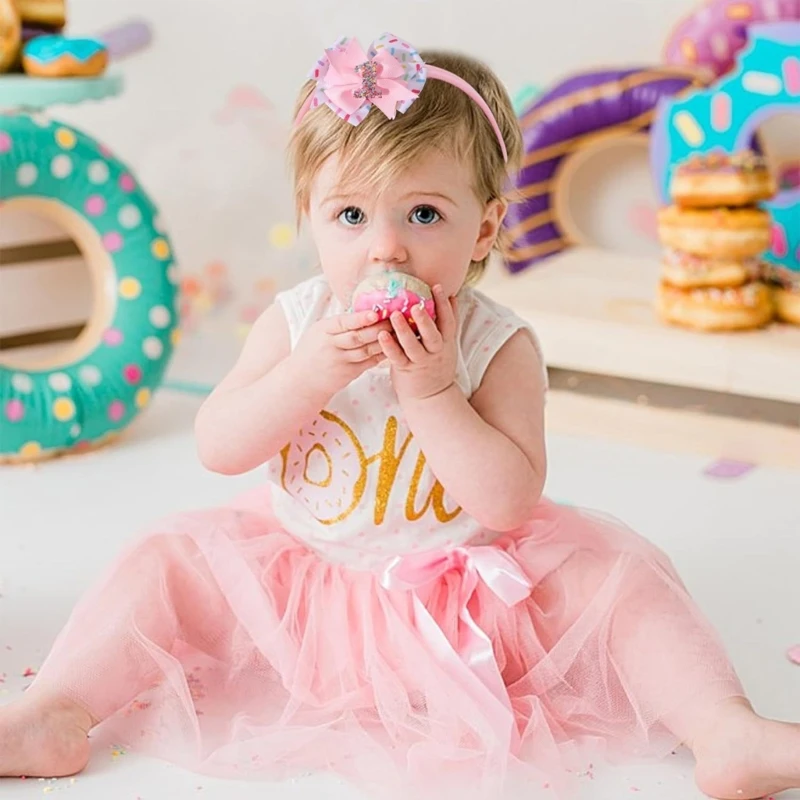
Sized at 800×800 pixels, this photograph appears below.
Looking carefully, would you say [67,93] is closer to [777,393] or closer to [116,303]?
[116,303]

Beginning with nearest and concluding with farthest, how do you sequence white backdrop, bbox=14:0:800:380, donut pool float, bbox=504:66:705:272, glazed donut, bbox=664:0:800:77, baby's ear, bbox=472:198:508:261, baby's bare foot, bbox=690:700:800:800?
baby's bare foot, bbox=690:700:800:800
baby's ear, bbox=472:198:508:261
glazed donut, bbox=664:0:800:77
donut pool float, bbox=504:66:705:272
white backdrop, bbox=14:0:800:380

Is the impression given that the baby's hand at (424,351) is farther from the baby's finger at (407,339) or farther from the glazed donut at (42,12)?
the glazed donut at (42,12)

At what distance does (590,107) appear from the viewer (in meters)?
2.30

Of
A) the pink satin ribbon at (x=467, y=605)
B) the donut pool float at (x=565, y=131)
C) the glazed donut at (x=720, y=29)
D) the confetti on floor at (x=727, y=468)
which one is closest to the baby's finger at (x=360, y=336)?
the pink satin ribbon at (x=467, y=605)

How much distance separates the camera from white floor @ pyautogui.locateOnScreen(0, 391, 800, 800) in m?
1.14

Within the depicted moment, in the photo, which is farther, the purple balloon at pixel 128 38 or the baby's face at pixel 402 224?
the purple balloon at pixel 128 38

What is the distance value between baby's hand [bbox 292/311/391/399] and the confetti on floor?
875mm

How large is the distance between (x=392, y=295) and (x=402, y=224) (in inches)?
2.9

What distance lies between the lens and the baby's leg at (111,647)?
1110 millimetres

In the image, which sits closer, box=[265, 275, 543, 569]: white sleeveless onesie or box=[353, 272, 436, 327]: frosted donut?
box=[353, 272, 436, 327]: frosted donut

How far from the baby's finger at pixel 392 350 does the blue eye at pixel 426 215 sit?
0.10 m

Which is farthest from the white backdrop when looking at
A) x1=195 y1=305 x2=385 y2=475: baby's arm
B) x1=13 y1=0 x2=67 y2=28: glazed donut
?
x1=195 y1=305 x2=385 y2=475: baby's arm

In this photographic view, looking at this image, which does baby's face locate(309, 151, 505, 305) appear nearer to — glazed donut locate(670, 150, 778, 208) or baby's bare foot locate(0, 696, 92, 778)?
baby's bare foot locate(0, 696, 92, 778)

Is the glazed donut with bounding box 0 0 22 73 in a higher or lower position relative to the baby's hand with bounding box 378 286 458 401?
higher
